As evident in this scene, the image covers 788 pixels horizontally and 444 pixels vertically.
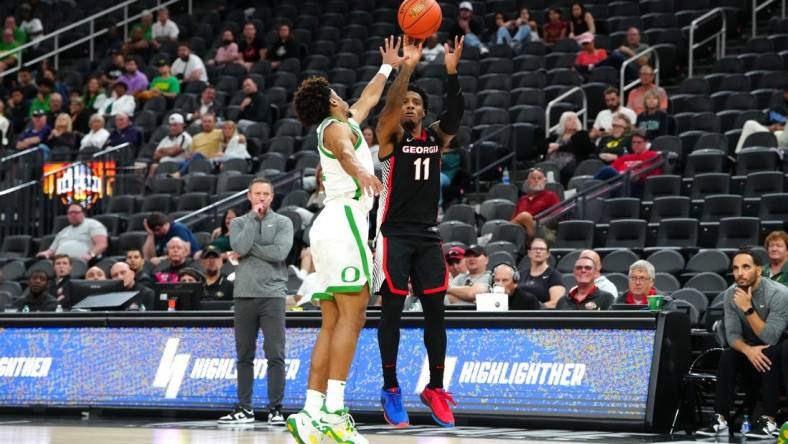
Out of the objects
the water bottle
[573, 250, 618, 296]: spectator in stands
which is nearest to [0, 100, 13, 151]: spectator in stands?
[573, 250, 618, 296]: spectator in stands

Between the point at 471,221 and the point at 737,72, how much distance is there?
4.63m

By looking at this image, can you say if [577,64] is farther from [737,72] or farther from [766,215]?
[766,215]

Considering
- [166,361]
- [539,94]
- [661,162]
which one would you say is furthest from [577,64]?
[166,361]

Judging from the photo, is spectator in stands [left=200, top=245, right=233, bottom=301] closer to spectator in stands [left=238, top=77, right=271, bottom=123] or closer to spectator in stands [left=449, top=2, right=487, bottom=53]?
spectator in stands [left=238, top=77, right=271, bottom=123]

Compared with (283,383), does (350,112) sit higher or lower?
higher

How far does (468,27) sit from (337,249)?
46.3 ft

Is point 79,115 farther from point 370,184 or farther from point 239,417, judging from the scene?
point 370,184

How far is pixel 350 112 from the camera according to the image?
7785 millimetres

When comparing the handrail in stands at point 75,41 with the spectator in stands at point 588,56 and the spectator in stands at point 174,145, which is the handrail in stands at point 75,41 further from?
the spectator in stands at point 588,56

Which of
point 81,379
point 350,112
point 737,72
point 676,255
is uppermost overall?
point 737,72

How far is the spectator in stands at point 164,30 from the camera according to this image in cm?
2422

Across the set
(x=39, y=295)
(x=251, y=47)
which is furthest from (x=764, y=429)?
(x=251, y=47)

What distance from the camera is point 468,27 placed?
21250mm

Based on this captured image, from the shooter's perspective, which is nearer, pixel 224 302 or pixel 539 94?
pixel 224 302
